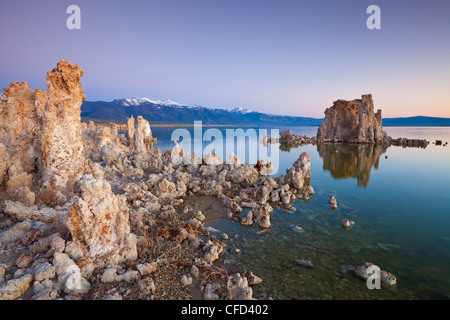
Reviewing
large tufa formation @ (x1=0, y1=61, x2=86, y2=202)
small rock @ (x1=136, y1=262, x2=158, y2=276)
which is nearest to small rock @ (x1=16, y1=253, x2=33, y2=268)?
small rock @ (x1=136, y1=262, x2=158, y2=276)

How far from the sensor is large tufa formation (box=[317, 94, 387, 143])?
55531 mm

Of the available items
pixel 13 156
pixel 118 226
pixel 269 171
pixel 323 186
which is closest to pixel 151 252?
pixel 118 226

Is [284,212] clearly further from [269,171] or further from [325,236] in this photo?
[269,171]

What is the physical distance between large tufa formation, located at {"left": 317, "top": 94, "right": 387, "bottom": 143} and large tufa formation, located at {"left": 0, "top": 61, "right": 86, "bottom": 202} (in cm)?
6080

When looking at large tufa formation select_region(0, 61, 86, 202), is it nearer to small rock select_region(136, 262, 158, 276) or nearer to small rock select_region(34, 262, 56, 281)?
small rock select_region(34, 262, 56, 281)

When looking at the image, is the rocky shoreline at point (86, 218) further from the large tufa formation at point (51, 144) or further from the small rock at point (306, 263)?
the small rock at point (306, 263)

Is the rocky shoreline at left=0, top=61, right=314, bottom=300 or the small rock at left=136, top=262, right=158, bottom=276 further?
the small rock at left=136, top=262, right=158, bottom=276

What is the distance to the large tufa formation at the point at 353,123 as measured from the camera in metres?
55.5

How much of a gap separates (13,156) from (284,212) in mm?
12800

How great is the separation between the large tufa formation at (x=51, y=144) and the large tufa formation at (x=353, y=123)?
60.8 meters

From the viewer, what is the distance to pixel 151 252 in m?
6.18
